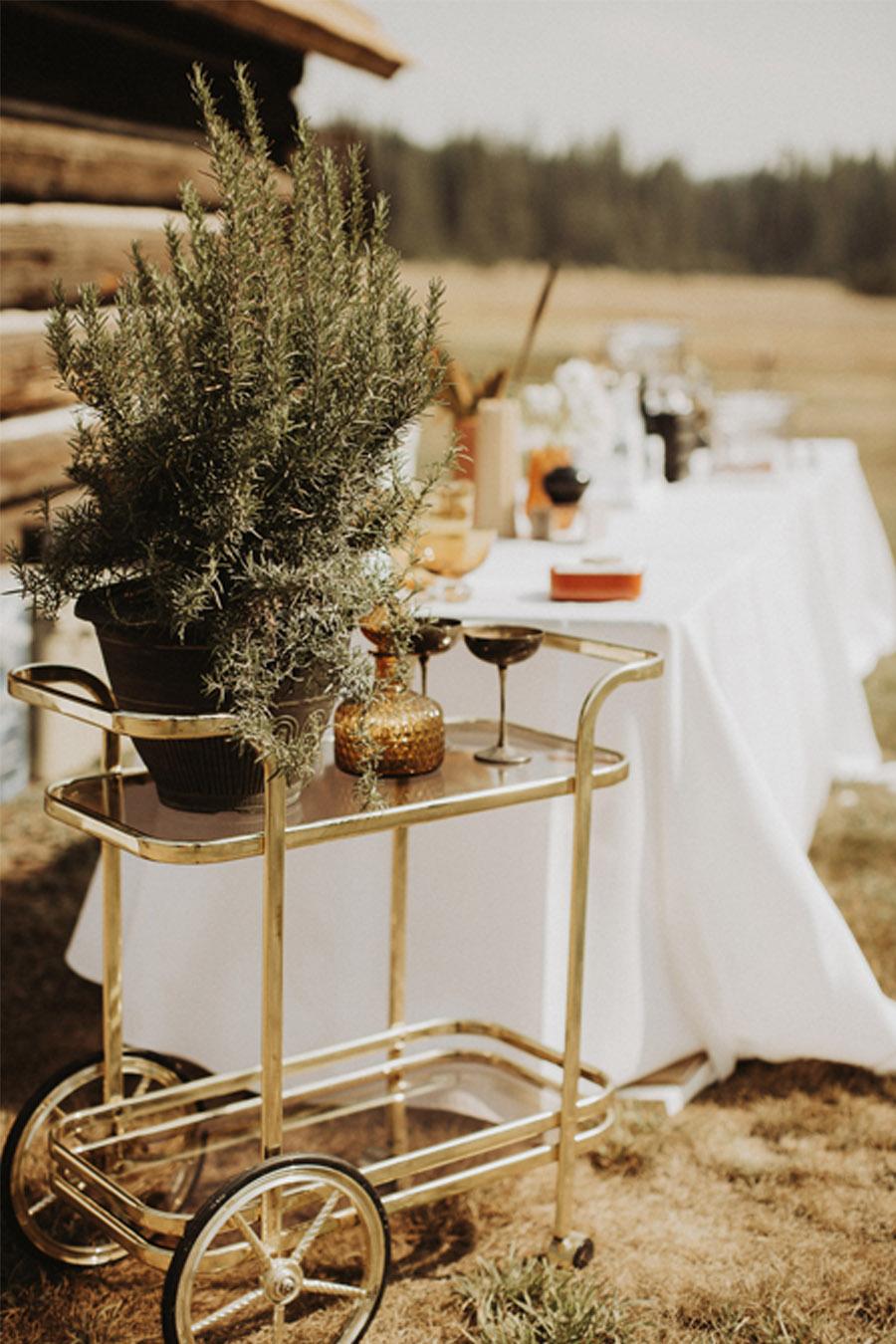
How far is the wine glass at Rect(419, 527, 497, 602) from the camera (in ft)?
8.51

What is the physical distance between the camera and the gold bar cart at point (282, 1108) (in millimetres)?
1778

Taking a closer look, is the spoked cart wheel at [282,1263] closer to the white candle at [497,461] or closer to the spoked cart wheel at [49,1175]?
the spoked cart wheel at [49,1175]

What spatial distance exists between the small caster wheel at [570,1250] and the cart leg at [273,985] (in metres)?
0.50

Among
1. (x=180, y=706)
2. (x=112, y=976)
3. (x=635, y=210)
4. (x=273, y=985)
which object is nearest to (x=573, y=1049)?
(x=273, y=985)

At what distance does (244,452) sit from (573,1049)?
99 cm

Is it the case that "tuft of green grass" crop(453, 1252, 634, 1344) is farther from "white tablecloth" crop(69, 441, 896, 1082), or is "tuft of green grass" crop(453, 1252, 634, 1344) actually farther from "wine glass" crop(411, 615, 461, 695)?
"wine glass" crop(411, 615, 461, 695)

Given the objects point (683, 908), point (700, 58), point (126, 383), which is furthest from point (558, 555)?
point (700, 58)

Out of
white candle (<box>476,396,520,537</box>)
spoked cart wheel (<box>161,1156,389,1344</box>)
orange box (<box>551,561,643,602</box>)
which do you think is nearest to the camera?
spoked cart wheel (<box>161,1156,389,1344</box>)

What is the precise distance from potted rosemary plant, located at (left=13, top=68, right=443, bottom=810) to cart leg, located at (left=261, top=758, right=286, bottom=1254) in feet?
0.18

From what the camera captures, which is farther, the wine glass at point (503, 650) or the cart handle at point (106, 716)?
the wine glass at point (503, 650)

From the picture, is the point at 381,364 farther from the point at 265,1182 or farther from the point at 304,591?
the point at 265,1182

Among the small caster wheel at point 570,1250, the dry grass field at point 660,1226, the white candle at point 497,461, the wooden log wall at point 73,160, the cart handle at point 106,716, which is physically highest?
the wooden log wall at point 73,160

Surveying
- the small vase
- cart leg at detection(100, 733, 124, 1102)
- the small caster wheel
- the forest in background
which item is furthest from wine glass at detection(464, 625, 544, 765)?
the forest in background

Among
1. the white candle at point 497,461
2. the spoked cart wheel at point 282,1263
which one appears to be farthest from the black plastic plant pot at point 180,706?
the white candle at point 497,461
